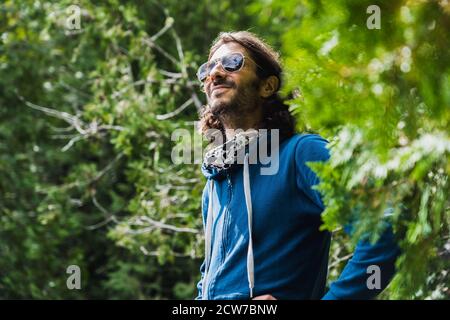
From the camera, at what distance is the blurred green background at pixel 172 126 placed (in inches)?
67.9

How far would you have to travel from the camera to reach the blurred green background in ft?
5.65

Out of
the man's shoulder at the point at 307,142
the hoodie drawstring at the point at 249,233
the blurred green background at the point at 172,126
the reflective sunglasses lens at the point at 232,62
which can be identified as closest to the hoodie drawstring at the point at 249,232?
the hoodie drawstring at the point at 249,233

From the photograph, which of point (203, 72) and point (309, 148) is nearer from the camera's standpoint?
point (309, 148)

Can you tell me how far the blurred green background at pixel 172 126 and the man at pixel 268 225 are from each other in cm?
19

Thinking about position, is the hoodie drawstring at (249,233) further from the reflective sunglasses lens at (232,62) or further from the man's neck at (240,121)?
the reflective sunglasses lens at (232,62)

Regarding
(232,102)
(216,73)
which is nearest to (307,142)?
(232,102)

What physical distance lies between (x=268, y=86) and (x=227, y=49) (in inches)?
8.8

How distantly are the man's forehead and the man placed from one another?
0.14 meters

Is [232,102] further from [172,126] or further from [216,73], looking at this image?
[172,126]

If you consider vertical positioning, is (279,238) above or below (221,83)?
below

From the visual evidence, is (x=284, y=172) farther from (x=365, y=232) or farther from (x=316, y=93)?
(x=316, y=93)

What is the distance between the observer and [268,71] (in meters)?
3.18

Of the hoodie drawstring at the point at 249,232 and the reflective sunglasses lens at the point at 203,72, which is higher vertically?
the reflective sunglasses lens at the point at 203,72
